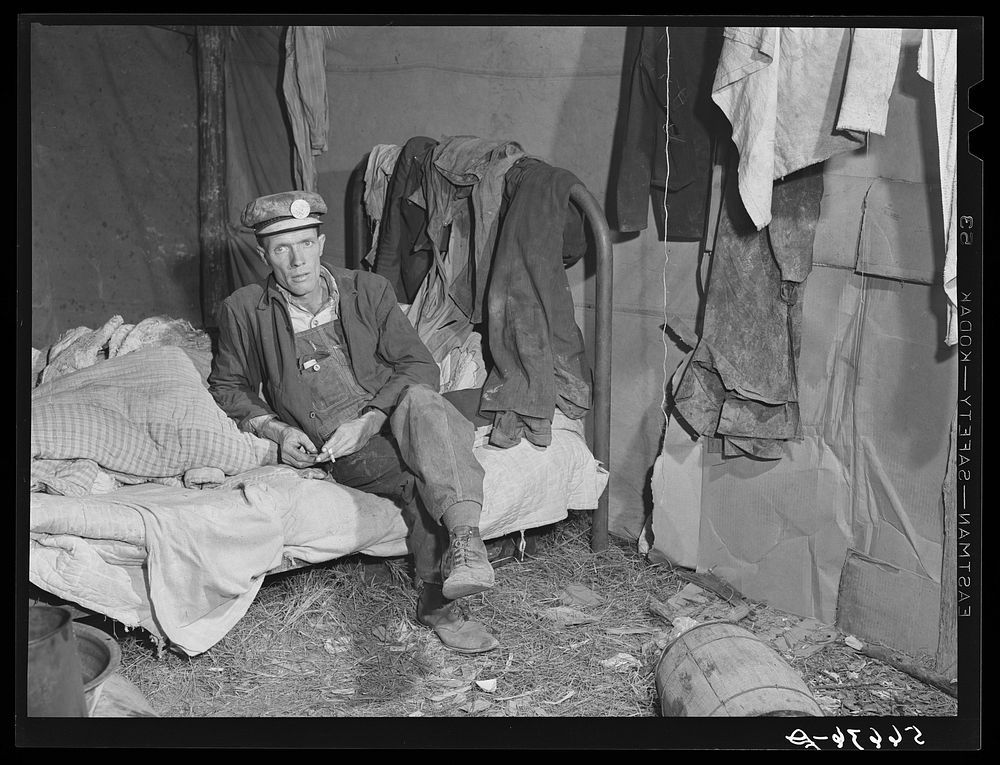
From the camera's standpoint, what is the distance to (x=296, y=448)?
10.3ft

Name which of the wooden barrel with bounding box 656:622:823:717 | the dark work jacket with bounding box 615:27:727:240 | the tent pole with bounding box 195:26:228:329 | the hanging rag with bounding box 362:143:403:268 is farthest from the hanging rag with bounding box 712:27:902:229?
the tent pole with bounding box 195:26:228:329

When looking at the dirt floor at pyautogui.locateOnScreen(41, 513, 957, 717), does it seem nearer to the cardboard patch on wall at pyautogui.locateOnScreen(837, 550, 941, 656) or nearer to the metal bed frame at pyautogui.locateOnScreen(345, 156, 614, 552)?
the cardboard patch on wall at pyautogui.locateOnScreen(837, 550, 941, 656)

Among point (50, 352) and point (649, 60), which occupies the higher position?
point (649, 60)

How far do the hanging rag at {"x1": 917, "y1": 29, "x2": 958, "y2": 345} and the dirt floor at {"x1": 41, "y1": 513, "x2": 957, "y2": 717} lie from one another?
1.04 m

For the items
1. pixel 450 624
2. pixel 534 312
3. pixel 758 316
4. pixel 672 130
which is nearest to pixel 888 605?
pixel 758 316

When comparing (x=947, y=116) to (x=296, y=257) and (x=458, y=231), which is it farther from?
(x=296, y=257)

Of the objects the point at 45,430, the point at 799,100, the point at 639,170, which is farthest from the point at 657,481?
the point at 45,430

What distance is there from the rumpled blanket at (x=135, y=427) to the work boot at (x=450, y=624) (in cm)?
69

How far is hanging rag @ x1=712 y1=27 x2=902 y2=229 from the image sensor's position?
8.61ft

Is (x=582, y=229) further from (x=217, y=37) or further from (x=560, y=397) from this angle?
(x=217, y=37)

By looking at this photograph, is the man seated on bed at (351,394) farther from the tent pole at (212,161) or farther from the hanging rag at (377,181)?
the tent pole at (212,161)

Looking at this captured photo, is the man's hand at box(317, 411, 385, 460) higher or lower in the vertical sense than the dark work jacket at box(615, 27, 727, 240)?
lower

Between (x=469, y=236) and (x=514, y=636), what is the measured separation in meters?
1.49

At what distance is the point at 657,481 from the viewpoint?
140 inches
